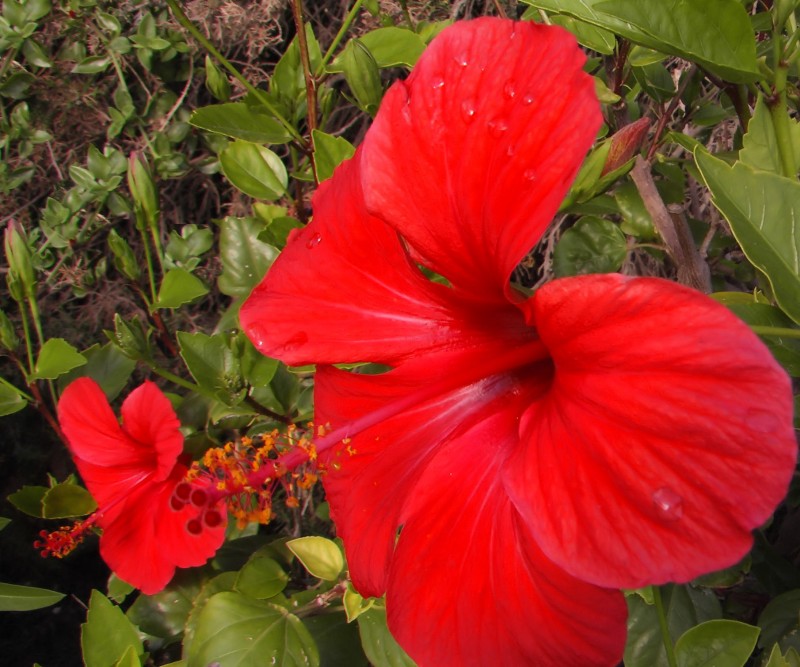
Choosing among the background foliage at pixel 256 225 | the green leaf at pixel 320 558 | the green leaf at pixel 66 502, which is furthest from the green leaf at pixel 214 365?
the green leaf at pixel 66 502

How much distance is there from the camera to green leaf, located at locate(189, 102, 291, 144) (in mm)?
1190

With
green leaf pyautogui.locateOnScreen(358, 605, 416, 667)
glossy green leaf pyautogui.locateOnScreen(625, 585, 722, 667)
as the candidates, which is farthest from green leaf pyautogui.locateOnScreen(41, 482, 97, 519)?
glossy green leaf pyautogui.locateOnScreen(625, 585, 722, 667)

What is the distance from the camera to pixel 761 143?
84 centimetres

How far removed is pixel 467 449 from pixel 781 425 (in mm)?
335

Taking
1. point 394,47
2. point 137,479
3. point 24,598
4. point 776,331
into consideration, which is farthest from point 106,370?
point 776,331

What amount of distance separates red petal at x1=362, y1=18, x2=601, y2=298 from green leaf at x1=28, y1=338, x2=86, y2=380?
0.73 m

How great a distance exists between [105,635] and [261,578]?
0.25m

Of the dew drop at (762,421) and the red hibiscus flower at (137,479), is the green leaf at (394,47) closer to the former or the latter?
the red hibiscus flower at (137,479)

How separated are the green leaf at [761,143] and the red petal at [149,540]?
2.93 feet

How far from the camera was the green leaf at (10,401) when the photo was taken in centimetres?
128

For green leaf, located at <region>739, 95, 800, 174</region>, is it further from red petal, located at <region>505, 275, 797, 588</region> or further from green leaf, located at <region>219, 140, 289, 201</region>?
green leaf, located at <region>219, 140, 289, 201</region>

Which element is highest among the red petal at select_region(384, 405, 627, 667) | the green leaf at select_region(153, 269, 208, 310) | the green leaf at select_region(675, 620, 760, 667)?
the red petal at select_region(384, 405, 627, 667)

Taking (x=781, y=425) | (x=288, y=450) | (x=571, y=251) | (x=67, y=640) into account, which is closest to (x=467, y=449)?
(x=288, y=450)

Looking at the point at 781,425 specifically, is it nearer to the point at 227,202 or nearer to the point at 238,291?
the point at 238,291
